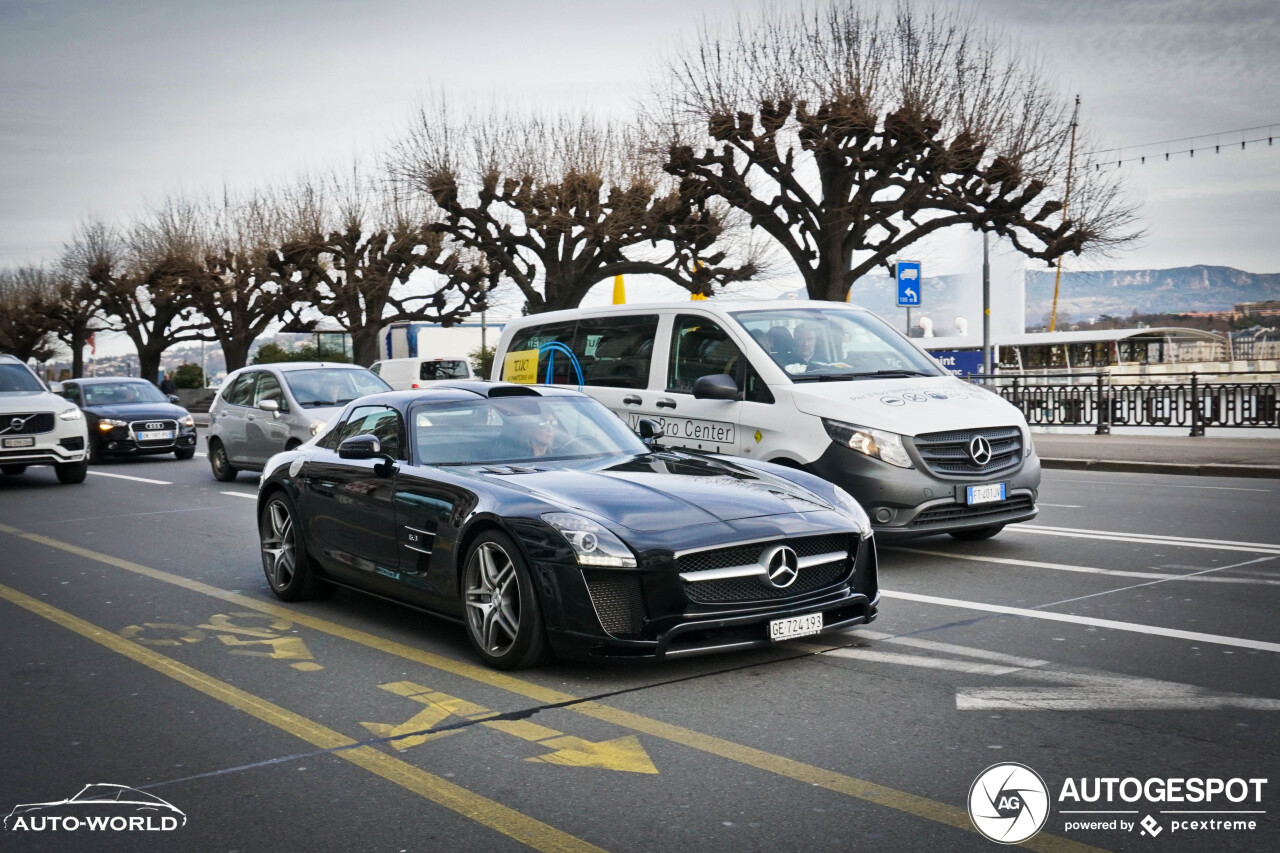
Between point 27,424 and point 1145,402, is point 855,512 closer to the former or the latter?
point 27,424

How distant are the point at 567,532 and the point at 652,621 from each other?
1.77 ft

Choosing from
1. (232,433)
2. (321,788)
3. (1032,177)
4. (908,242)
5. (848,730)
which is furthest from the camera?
(908,242)

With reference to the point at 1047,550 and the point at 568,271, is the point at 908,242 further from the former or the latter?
→ the point at 1047,550

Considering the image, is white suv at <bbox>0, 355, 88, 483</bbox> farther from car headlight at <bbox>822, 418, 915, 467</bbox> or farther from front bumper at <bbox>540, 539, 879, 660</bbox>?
front bumper at <bbox>540, 539, 879, 660</bbox>

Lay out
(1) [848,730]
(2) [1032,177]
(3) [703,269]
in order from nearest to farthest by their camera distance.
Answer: (1) [848,730] < (2) [1032,177] < (3) [703,269]

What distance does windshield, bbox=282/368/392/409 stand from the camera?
15836mm

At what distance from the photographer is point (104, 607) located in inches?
307

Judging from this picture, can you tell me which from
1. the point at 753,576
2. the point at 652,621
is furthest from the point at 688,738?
the point at 753,576

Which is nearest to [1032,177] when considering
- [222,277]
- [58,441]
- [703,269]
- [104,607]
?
[703,269]

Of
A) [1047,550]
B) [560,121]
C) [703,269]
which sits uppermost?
[560,121]

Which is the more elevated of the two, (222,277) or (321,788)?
(222,277)

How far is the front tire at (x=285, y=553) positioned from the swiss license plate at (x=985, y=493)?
4.36m

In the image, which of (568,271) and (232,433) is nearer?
(232,433)

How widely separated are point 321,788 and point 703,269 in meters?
32.0
